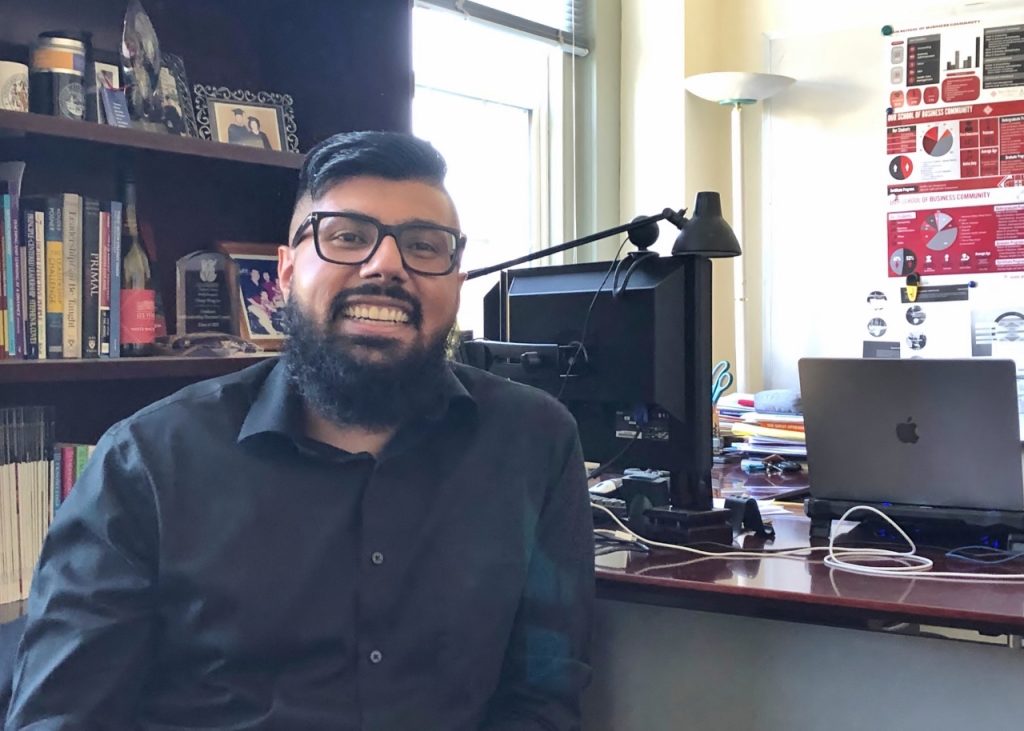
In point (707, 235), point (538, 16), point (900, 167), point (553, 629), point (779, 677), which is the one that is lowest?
point (779, 677)

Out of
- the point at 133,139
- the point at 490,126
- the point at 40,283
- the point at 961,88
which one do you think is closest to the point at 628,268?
the point at 133,139

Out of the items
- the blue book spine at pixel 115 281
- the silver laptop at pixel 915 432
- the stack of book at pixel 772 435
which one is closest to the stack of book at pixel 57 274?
the blue book spine at pixel 115 281

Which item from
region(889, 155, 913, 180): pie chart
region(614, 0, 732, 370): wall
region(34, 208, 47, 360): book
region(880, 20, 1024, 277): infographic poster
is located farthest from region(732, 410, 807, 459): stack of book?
region(34, 208, 47, 360): book

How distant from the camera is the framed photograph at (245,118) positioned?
76.9 inches

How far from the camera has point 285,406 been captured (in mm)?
1348

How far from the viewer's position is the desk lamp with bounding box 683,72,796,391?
3.35 m

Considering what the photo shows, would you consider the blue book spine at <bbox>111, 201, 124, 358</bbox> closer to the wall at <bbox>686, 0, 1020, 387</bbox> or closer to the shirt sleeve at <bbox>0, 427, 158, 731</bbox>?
the shirt sleeve at <bbox>0, 427, 158, 731</bbox>

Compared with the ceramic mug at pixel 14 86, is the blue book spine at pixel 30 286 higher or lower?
lower

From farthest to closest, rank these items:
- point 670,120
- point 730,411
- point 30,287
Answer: point 670,120
point 730,411
point 30,287

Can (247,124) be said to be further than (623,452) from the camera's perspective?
Yes

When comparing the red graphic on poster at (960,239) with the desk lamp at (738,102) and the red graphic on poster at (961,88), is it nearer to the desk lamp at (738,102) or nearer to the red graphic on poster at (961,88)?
the red graphic on poster at (961,88)

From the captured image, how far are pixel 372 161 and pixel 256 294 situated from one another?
0.64 meters

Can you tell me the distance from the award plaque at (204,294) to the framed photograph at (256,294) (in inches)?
0.6

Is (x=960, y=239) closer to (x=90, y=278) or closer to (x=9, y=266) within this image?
(x=90, y=278)
